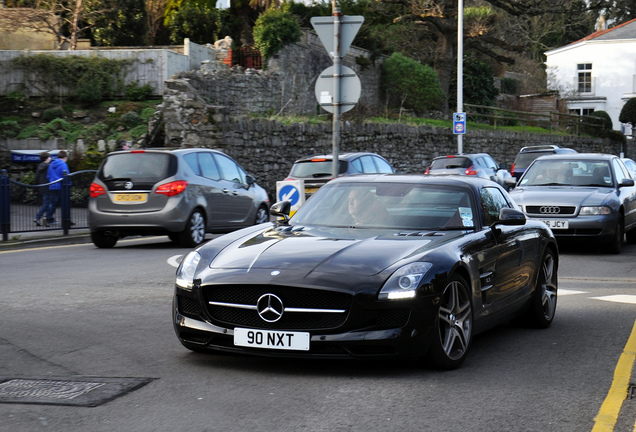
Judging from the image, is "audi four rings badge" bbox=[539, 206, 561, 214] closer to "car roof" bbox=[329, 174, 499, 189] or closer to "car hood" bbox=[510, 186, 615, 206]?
"car hood" bbox=[510, 186, 615, 206]

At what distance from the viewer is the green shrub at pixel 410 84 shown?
4588 cm

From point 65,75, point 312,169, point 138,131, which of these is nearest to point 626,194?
point 312,169

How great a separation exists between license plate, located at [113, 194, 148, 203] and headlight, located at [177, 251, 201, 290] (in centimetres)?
916

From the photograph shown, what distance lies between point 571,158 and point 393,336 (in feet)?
37.3

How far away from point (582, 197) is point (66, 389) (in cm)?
1120

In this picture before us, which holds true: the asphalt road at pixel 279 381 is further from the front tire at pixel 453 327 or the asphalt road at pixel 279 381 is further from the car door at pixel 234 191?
the car door at pixel 234 191

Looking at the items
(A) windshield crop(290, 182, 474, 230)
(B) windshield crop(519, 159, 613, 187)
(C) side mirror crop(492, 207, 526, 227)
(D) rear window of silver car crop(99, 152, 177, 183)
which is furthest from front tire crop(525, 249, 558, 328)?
(D) rear window of silver car crop(99, 152, 177, 183)

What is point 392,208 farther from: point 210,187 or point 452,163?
point 452,163

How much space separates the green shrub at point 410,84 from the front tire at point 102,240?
30.7 m

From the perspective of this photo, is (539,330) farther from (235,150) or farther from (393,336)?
(235,150)

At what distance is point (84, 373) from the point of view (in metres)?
6.11

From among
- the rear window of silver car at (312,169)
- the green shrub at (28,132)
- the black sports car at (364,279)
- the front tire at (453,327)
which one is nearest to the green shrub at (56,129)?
the green shrub at (28,132)

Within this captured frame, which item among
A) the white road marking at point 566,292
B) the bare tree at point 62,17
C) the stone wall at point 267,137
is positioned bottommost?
the white road marking at point 566,292

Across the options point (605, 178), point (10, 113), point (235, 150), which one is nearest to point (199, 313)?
point (605, 178)
